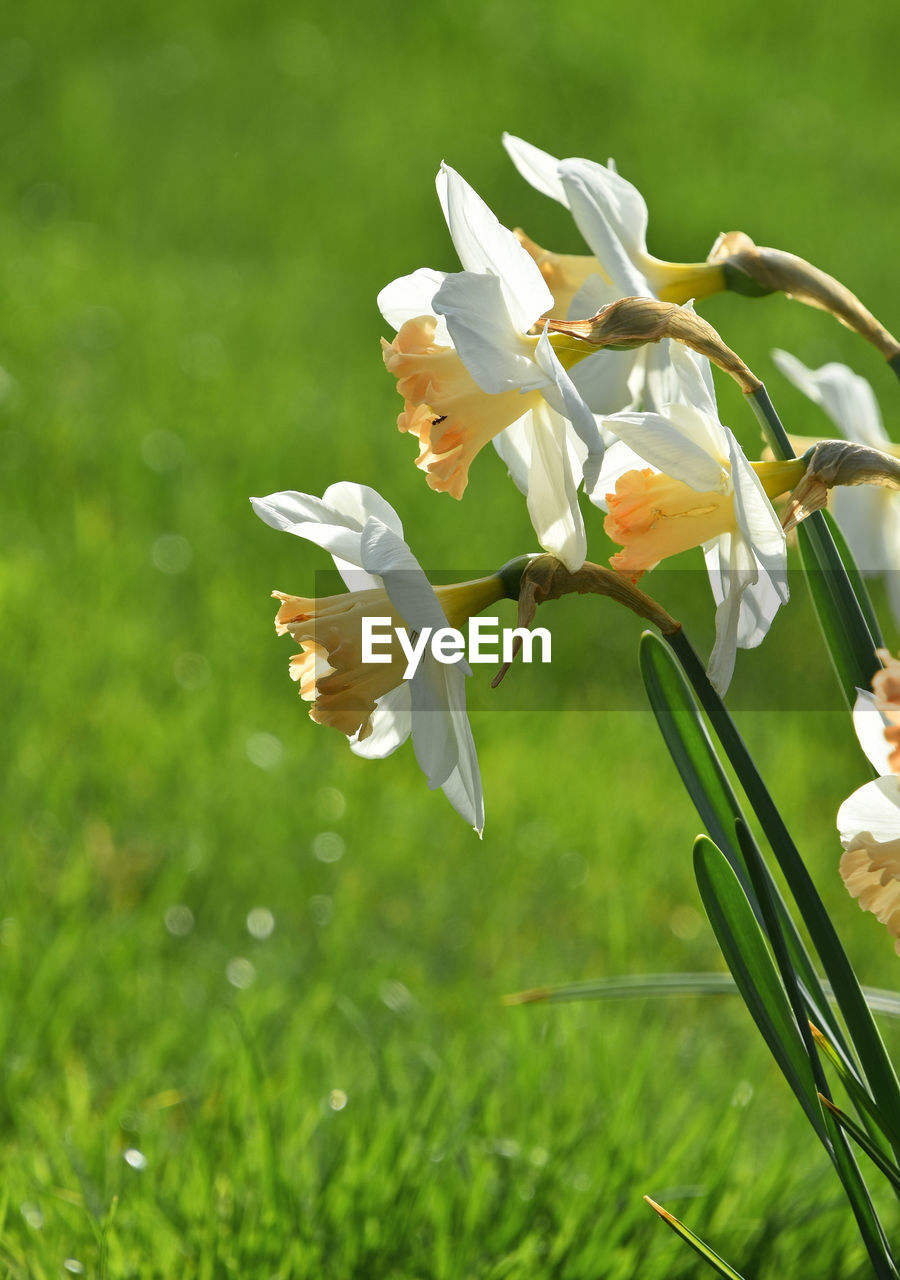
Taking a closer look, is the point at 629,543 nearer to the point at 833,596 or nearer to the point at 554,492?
the point at 554,492

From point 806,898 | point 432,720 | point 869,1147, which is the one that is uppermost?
point 432,720

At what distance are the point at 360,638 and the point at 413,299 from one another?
185 millimetres

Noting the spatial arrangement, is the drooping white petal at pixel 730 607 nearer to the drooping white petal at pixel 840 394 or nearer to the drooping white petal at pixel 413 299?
the drooping white petal at pixel 413 299

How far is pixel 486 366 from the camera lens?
57cm

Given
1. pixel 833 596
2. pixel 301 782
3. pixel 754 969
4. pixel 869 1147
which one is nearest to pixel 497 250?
pixel 833 596

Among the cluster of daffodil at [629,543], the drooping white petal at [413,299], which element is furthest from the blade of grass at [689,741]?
the drooping white petal at [413,299]

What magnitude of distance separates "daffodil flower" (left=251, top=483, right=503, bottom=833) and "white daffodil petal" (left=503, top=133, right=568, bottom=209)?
0.86ft

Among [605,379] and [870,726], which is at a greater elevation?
[605,379]

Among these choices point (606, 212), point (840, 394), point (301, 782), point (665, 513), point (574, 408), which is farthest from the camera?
point (301, 782)

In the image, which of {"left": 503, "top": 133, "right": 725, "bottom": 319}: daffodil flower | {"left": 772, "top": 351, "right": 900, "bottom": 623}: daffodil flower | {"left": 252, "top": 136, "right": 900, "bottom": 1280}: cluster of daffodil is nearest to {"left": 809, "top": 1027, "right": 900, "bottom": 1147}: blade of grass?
{"left": 252, "top": 136, "right": 900, "bottom": 1280}: cluster of daffodil

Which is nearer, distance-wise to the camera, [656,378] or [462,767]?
[462,767]

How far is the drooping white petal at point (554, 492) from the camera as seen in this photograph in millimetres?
599

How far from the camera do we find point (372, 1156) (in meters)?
1.03

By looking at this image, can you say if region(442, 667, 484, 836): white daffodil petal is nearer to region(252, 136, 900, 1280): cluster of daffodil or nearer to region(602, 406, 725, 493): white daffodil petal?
region(252, 136, 900, 1280): cluster of daffodil
